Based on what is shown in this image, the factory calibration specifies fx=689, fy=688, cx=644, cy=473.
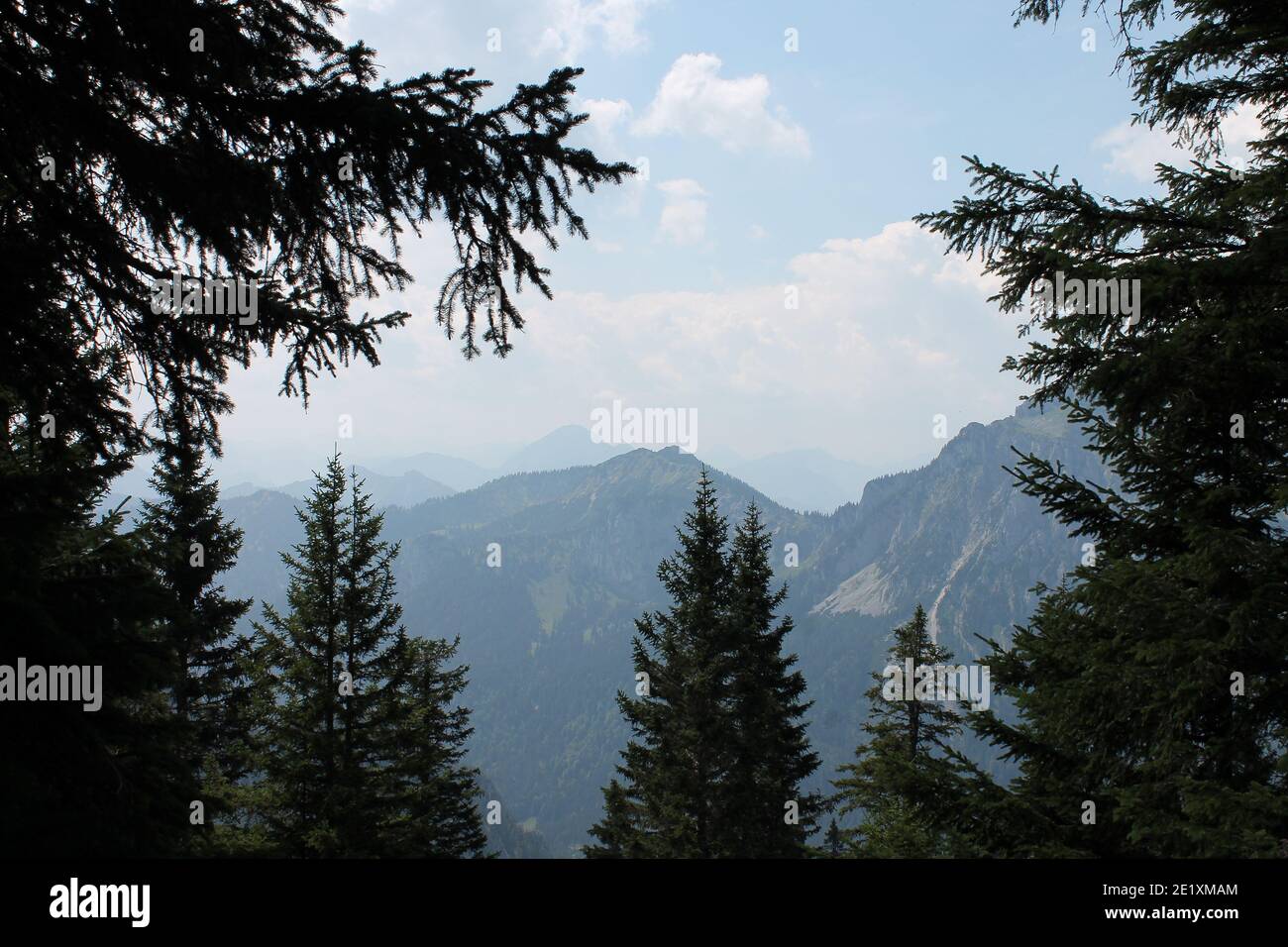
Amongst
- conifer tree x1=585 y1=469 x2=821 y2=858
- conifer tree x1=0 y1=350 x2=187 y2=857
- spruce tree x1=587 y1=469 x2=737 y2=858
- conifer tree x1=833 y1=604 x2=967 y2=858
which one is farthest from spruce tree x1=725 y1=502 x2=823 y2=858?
conifer tree x1=0 y1=350 x2=187 y2=857

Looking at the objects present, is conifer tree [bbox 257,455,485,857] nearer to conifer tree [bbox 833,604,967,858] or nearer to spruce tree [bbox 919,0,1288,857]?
conifer tree [bbox 833,604,967,858]

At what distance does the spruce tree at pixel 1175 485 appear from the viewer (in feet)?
16.4

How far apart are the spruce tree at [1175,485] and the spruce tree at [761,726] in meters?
14.5

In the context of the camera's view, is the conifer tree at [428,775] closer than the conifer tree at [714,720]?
Yes

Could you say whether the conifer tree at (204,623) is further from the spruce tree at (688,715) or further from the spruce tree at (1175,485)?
the spruce tree at (1175,485)

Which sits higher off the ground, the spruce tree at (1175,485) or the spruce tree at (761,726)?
the spruce tree at (1175,485)

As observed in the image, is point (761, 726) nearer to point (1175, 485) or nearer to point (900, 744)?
point (900, 744)

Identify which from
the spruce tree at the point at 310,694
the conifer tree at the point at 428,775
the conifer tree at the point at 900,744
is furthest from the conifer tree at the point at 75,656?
the conifer tree at the point at 900,744

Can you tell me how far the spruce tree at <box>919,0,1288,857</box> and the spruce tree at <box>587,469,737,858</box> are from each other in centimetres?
1447

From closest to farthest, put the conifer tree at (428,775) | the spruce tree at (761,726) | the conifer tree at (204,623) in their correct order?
1. the conifer tree at (428,775)
2. the conifer tree at (204,623)
3. the spruce tree at (761,726)

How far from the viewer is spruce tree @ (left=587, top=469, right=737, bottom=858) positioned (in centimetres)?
2023

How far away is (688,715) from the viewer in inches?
821

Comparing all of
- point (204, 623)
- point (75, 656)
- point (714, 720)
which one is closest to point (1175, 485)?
point (75, 656)
